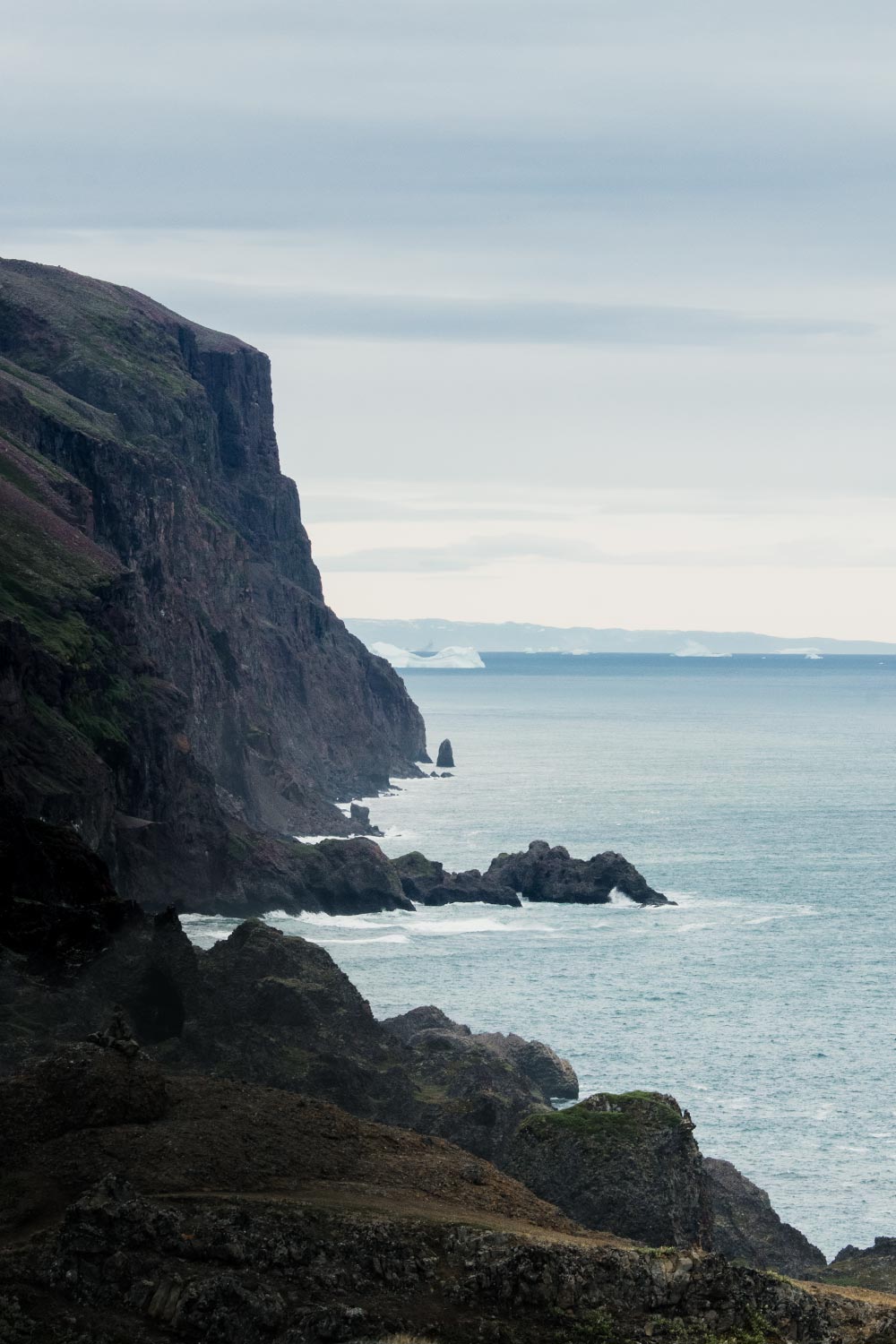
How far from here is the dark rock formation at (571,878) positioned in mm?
124875

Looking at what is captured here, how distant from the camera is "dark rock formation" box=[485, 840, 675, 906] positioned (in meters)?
125

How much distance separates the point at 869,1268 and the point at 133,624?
7899cm

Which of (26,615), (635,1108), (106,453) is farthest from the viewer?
(106,453)

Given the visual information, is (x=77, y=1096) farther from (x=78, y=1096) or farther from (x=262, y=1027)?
(x=262, y=1027)

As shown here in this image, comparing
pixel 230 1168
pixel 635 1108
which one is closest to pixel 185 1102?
pixel 230 1168

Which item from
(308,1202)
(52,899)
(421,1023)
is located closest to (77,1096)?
(308,1202)

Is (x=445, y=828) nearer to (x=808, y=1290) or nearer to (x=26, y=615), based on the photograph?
(x=26, y=615)

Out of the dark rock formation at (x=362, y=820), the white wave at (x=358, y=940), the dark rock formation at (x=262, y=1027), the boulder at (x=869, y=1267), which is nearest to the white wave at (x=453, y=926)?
the white wave at (x=358, y=940)

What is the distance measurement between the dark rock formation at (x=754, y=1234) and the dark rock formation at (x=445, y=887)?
2677 inches

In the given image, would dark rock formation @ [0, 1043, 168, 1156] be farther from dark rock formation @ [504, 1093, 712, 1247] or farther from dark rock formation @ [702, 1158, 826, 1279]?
dark rock formation @ [702, 1158, 826, 1279]

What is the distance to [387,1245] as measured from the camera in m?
28.4

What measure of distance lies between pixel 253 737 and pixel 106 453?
99.4 ft

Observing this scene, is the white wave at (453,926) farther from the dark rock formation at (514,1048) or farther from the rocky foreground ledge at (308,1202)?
the rocky foreground ledge at (308,1202)

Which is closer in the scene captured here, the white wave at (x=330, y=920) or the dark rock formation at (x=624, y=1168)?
the dark rock formation at (x=624, y=1168)
